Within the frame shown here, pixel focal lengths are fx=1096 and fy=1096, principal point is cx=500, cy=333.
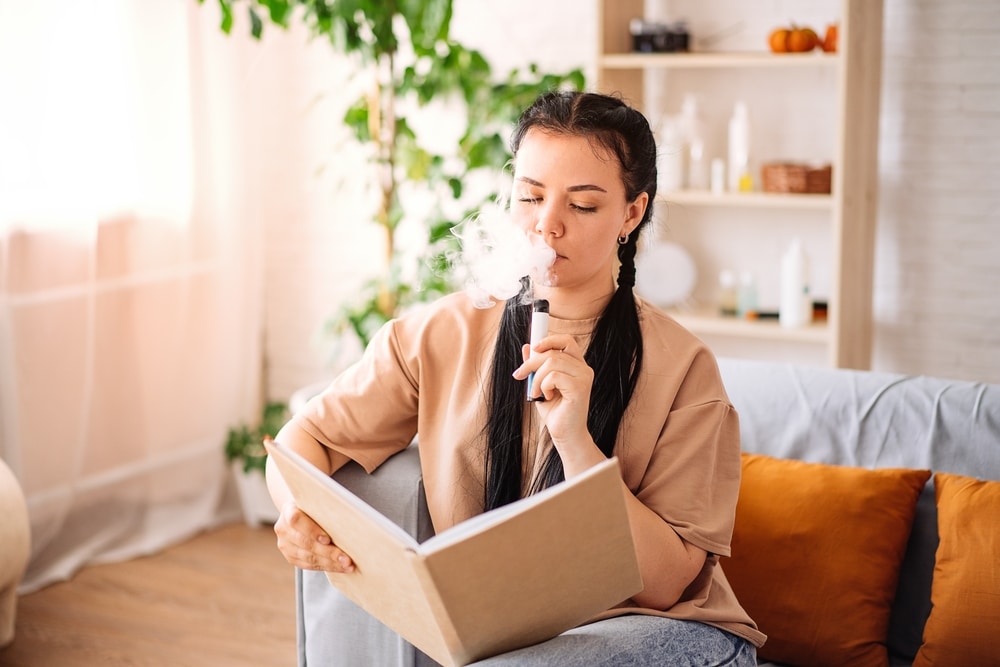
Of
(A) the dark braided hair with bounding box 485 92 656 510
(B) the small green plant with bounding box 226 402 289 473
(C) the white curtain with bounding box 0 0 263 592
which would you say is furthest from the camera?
(B) the small green plant with bounding box 226 402 289 473

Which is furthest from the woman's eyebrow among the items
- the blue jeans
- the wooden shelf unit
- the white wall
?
the white wall

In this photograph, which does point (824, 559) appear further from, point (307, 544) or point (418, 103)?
point (418, 103)

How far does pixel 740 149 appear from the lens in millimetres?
3170

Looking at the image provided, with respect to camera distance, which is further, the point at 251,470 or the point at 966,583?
the point at 251,470

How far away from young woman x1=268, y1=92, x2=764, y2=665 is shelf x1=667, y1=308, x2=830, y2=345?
1.37m

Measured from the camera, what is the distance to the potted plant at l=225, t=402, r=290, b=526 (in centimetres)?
356

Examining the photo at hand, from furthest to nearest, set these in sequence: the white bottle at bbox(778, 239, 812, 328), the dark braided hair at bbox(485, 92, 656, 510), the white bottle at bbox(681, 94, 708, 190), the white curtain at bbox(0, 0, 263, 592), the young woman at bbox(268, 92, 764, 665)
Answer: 1. the white bottle at bbox(681, 94, 708, 190)
2. the white bottle at bbox(778, 239, 812, 328)
3. the white curtain at bbox(0, 0, 263, 592)
4. the dark braided hair at bbox(485, 92, 656, 510)
5. the young woman at bbox(268, 92, 764, 665)

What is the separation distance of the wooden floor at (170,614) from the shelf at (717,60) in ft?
5.89

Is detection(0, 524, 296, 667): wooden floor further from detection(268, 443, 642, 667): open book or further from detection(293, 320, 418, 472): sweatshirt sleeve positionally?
detection(268, 443, 642, 667): open book

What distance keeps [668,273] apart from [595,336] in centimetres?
178

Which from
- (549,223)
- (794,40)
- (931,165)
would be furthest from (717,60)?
(549,223)

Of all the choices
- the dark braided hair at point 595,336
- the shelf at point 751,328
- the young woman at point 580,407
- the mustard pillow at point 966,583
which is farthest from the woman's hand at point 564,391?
the shelf at point 751,328

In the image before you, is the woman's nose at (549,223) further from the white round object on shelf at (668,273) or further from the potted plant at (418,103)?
the white round object on shelf at (668,273)

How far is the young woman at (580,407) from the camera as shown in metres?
1.48
